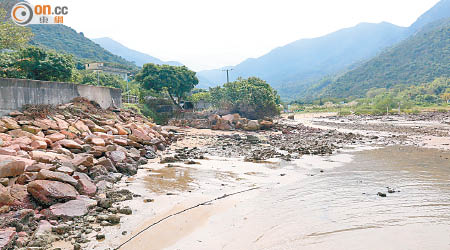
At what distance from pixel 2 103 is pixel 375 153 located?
18406 millimetres

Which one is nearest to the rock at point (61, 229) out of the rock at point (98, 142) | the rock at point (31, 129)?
the rock at point (98, 142)

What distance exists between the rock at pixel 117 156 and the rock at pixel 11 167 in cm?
351

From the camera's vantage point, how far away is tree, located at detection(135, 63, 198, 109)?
113ft

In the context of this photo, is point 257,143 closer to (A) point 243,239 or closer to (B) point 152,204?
(B) point 152,204

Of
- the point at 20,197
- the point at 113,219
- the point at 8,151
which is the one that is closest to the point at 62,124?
the point at 8,151

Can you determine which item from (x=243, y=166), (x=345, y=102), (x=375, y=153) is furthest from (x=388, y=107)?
(x=243, y=166)

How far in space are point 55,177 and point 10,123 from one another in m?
5.68

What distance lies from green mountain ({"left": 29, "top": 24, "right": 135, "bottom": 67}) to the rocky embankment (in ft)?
288

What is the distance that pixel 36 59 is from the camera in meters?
18.0

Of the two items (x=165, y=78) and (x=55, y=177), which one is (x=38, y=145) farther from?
(x=165, y=78)

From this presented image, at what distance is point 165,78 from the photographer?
114 ft

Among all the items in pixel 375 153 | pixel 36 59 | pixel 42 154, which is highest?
pixel 36 59

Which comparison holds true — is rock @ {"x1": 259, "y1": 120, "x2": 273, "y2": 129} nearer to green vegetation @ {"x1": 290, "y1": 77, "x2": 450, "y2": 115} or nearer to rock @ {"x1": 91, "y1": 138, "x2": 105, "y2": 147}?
rock @ {"x1": 91, "y1": 138, "x2": 105, "y2": 147}

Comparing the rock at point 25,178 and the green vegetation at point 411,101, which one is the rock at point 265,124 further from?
the green vegetation at point 411,101
